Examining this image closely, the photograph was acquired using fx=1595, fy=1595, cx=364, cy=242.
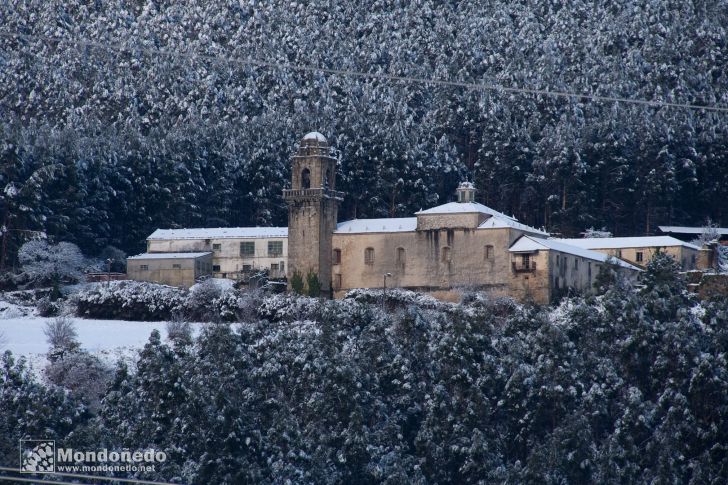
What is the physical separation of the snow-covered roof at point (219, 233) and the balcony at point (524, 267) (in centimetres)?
1239

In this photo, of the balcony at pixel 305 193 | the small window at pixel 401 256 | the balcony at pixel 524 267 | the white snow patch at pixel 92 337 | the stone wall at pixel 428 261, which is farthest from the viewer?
the balcony at pixel 305 193

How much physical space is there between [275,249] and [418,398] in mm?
21990

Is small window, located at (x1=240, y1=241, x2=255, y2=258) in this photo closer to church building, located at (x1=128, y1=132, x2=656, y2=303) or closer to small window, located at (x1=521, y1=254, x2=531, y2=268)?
church building, located at (x1=128, y1=132, x2=656, y2=303)

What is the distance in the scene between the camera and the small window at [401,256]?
76062 mm

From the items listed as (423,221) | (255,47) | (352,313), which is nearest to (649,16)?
(255,47)

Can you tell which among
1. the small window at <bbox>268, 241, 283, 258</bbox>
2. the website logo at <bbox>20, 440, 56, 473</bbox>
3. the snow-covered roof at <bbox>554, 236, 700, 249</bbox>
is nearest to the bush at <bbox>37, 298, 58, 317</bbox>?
the small window at <bbox>268, 241, 283, 258</bbox>

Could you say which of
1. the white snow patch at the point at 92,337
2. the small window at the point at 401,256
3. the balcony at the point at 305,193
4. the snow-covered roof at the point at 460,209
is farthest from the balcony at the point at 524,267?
the white snow patch at the point at 92,337

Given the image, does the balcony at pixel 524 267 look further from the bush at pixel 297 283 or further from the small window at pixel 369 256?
the bush at pixel 297 283

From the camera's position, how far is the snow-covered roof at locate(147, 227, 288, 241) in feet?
262

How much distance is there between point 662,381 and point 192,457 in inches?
721

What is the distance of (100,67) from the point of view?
126m

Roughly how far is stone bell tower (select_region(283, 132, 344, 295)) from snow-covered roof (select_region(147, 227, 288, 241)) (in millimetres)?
2484

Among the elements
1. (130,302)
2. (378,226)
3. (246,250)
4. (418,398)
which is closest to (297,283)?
(378,226)

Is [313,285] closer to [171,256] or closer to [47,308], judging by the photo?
[171,256]
